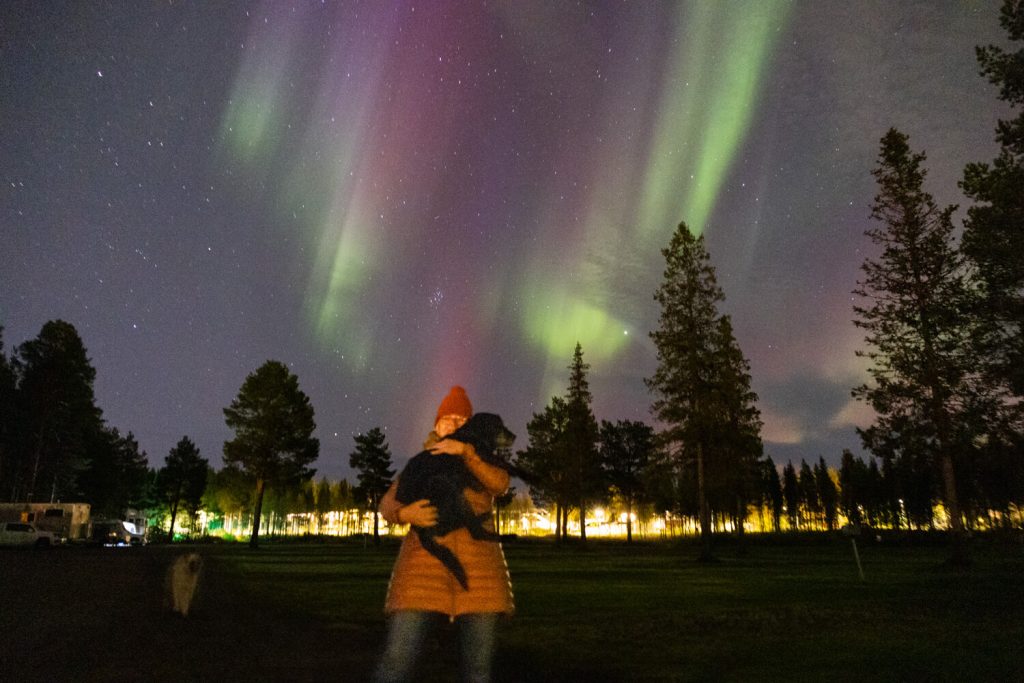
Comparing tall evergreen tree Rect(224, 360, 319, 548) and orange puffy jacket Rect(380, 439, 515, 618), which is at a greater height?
tall evergreen tree Rect(224, 360, 319, 548)

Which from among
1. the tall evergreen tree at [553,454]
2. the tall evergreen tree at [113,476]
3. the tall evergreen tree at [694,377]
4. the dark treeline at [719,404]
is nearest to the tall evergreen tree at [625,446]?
the dark treeline at [719,404]

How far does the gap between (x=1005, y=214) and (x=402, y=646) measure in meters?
25.2

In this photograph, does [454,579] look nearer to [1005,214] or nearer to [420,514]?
[420,514]

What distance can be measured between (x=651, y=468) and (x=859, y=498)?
115 m

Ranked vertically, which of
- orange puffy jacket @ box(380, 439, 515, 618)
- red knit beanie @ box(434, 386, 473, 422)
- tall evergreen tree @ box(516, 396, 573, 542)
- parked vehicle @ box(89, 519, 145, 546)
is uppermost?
tall evergreen tree @ box(516, 396, 573, 542)

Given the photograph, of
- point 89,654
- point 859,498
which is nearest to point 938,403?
point 89,654

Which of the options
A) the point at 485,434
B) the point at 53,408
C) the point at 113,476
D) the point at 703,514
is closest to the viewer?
the point at 485,434

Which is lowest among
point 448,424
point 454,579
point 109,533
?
point 109,533

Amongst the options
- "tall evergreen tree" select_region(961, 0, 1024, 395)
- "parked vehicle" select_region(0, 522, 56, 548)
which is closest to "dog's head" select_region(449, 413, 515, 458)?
"tall evergreen tree" select_region(961, 0, 1024, 395)

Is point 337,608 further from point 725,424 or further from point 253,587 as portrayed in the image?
point 725,424

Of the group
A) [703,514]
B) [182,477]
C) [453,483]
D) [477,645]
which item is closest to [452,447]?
[453,483]

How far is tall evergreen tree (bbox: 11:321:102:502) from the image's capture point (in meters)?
60.8

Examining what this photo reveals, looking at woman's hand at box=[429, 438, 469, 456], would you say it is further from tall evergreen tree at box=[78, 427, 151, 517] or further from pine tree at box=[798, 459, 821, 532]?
pine tree at box=[798, 459, 821, 532]

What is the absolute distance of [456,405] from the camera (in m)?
3.90
